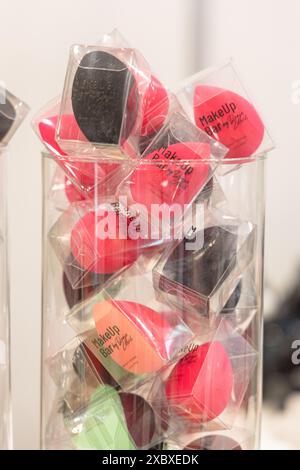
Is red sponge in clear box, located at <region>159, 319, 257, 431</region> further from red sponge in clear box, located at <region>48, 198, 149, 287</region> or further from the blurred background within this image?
the blurred background

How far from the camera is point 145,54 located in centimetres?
62

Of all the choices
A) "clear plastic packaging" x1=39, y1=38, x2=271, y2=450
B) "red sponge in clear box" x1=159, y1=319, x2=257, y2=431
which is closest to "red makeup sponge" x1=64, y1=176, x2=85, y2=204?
"clear plastic packaging" x1=39, y1=38, x2=271, y2=450

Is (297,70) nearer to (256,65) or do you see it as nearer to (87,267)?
(256,65)

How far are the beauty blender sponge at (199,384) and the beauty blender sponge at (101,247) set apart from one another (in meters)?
0.08

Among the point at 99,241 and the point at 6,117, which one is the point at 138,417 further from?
the point at 6,117

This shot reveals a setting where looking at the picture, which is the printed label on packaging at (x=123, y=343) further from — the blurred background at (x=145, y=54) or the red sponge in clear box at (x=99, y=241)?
the blurred background at (x=145, y=54)

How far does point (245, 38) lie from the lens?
652 mm

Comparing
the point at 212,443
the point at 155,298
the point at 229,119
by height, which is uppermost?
the point at 229,119

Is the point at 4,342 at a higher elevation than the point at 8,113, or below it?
below

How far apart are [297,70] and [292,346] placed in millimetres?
309

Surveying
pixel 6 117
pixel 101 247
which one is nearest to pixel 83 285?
pixel 101 247

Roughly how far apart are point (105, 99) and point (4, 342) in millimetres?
195

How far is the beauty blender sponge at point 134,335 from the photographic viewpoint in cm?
39
